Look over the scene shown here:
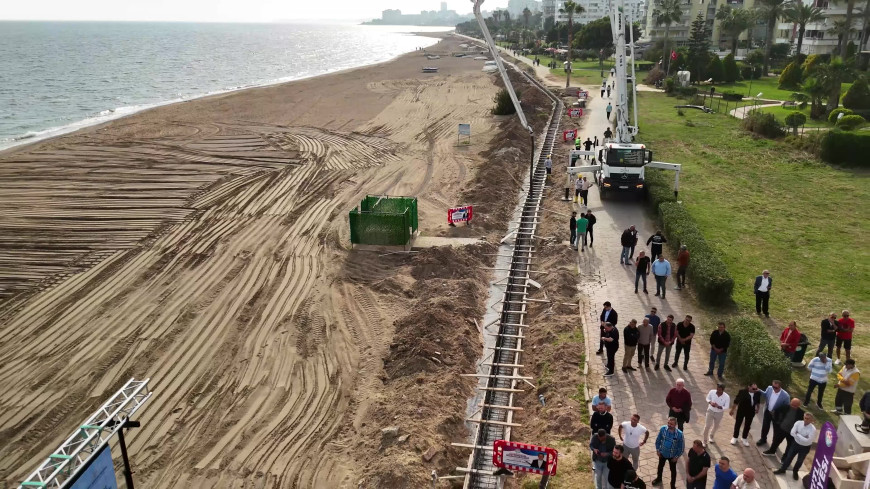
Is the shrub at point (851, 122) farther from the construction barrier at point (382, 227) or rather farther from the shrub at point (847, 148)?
the construction barrier at point (382, 227)

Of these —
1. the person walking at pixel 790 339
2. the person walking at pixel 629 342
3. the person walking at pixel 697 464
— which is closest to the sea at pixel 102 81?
the person walking at pixel 629 342

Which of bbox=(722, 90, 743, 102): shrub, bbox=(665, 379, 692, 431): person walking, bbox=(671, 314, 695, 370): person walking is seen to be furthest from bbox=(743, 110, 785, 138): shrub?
bbox=(665, 379, 692, 431): person walking

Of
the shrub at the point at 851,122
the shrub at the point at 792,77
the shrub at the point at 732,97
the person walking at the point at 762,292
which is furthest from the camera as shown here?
the shrub at the point at 792,77

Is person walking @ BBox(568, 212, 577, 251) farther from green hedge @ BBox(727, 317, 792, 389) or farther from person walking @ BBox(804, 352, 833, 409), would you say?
person walking @ BBox(804, 352, 833, 409)

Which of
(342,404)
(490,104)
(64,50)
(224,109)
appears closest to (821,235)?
(342,404)

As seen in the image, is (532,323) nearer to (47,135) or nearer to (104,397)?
(104,397)

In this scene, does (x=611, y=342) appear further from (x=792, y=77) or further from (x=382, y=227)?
(x=792, y=77)
